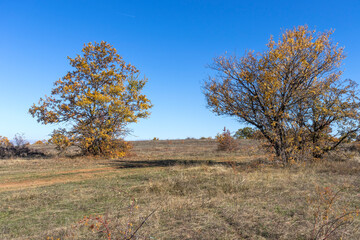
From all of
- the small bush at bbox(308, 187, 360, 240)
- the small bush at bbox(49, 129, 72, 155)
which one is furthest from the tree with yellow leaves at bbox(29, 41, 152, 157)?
the small bush at bbox(308, 187, 360, 240)


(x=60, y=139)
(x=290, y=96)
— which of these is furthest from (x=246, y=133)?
(x=60, y=139)

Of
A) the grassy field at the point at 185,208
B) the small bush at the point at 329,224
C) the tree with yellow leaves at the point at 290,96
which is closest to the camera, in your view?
the small bush at the point at 329,224

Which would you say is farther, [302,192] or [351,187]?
[351,187]

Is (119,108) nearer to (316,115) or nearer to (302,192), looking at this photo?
(316,115)

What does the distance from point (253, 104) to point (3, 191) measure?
11989 millimetres

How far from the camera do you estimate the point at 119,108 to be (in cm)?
2238

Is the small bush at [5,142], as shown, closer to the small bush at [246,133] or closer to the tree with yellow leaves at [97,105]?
the tree with yellow leaves at [97,105]

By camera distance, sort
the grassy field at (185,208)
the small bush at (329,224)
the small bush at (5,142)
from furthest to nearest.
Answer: the small bush at (5,142), the grassy field at (185,208), the small bush at (329,224)

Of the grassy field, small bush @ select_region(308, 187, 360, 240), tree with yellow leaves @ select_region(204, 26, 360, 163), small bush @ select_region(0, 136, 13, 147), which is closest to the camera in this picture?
small bush @ select_region(308, 187, 360, 240)

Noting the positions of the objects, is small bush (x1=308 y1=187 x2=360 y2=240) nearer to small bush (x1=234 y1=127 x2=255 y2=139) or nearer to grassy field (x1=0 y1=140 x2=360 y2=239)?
grassy field (x1=0 y1=140 x2=360 y2=239)

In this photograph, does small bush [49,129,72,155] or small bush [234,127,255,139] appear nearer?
small bush [234,127,255,139]

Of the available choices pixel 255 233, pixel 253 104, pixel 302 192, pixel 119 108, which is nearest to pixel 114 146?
pixel 119 108

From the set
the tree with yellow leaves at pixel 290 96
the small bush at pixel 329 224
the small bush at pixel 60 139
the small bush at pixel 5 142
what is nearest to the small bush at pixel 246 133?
the tree with yellow leaves at pixel 290 96

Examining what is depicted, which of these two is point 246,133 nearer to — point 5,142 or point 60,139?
point 60,139
